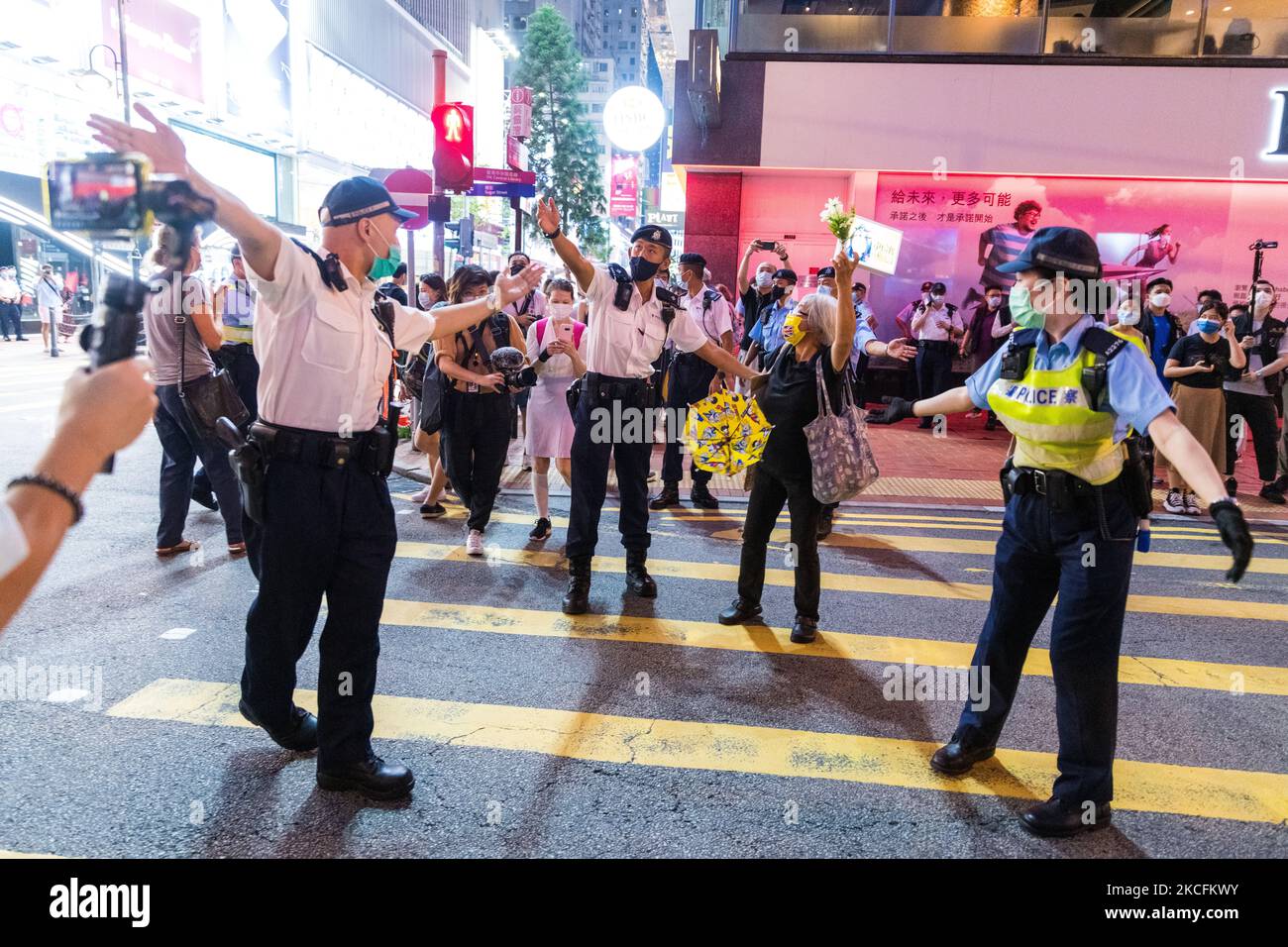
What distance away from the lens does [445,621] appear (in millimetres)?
5273

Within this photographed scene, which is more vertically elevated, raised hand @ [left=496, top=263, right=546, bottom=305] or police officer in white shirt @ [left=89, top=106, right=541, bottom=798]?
raised hand @ [left=496, top=263, right=546, bottom=305]

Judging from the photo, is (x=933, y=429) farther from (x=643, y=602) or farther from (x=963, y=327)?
(x=643, y=602)

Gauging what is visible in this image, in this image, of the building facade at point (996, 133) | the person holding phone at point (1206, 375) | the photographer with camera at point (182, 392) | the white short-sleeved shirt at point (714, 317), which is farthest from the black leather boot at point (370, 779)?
the building facade at point (996, 133)

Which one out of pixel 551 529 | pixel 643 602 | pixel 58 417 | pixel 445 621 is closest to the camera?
pixel 58 417

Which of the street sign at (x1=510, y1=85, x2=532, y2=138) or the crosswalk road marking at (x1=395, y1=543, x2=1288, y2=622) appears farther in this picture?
the street sign at (x1=510, y1=85, x2=532, y2=138)

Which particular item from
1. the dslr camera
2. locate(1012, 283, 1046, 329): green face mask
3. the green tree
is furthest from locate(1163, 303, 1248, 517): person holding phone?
the green tree

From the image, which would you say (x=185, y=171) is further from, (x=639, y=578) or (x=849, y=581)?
(x=849, y=581)

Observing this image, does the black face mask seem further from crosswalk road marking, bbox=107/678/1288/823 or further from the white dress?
crosswalk road marking, bbox=107/678/1288/823

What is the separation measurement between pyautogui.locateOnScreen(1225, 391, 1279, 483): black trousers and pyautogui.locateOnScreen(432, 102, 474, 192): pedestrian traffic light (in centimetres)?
836

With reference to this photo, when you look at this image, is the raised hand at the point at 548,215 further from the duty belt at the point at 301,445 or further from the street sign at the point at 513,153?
the street sign at the point at 513,153

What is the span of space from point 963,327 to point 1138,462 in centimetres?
1264

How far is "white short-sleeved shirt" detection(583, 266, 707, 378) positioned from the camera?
5414mm
